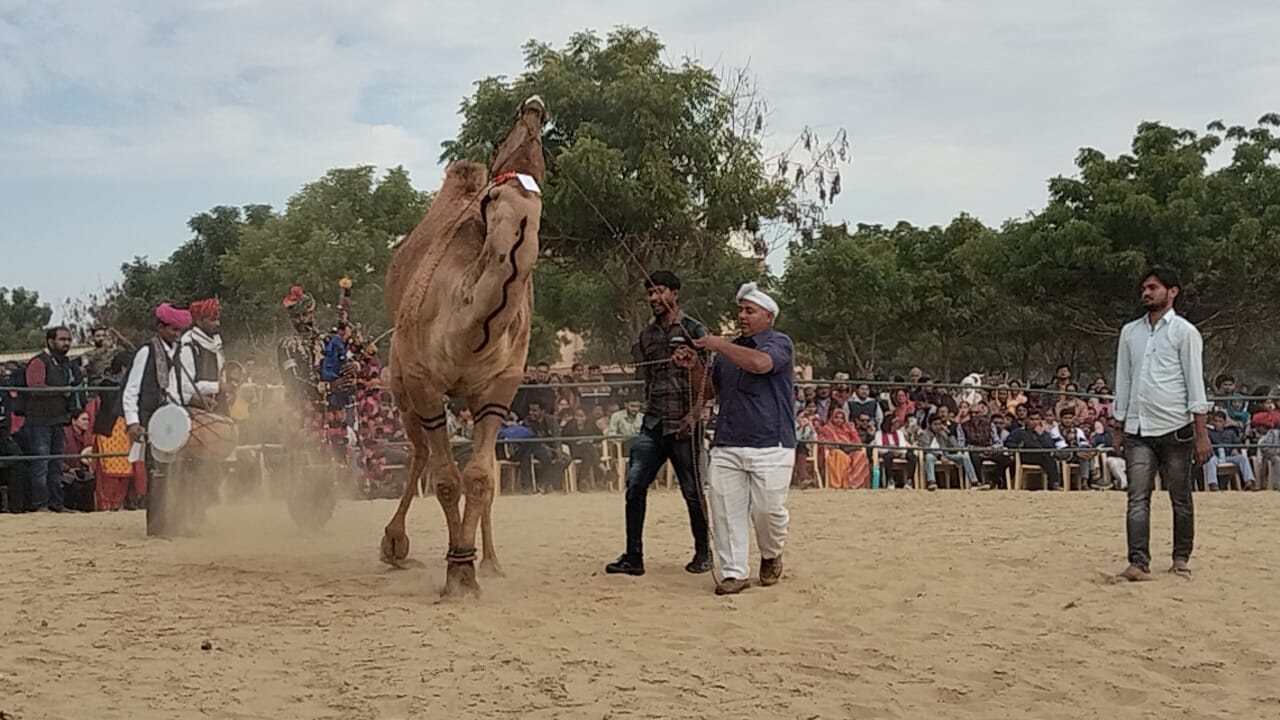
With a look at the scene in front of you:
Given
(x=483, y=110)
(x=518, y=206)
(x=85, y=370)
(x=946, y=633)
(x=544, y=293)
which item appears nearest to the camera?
(x=946, y=633)

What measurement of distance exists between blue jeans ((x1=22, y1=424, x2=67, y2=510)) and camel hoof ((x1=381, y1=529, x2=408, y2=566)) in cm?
572

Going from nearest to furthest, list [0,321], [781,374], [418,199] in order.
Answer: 1. [781,374]
2. [418,199]
3. [0,321]

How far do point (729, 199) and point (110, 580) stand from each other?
1355 centimetres

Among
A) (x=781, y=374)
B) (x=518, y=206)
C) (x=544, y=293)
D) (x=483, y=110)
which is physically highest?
(x=483, y=110)

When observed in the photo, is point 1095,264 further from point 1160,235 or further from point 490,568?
point 490,568

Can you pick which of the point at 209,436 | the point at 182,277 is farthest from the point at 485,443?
the point at 182,277

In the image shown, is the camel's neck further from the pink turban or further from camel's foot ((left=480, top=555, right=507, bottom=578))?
the pink turban

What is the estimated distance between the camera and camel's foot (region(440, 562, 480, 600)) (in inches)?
270

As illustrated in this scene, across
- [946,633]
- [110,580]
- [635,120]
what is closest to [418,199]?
[635,120]

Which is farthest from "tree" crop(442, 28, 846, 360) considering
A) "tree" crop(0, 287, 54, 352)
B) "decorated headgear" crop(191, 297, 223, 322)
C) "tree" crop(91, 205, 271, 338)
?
"tree" crop(0, 287, 54, 352)

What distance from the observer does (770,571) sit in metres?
7.43

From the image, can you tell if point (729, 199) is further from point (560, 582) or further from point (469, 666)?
point (469, 666)

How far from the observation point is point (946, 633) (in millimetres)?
6066

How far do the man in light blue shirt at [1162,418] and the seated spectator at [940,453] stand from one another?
23.5 feet
